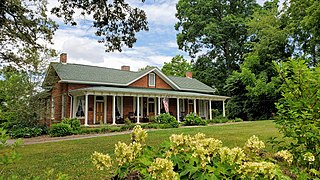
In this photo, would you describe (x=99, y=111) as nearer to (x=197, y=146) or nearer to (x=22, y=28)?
(x=22, y=28)

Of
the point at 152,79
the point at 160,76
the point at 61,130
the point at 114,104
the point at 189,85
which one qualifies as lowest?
the point at 61,130

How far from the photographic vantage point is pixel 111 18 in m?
9.22

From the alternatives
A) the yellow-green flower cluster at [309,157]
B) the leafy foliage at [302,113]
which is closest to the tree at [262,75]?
the leafy foliage at [302,113]

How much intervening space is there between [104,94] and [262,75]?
16.7 metres

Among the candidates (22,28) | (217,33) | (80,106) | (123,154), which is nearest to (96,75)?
(80,106)

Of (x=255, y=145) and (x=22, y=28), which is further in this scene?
(x=22, y=28)

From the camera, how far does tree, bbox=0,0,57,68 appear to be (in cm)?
990

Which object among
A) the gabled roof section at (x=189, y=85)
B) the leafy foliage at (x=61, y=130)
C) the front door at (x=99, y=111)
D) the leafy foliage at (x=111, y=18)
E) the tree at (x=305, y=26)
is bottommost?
the leafy foliage at (x=61, y=130)

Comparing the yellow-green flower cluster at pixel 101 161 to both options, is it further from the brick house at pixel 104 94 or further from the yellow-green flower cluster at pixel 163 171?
the brick house at pixel 104 94

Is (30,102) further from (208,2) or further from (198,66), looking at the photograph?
(208,2)

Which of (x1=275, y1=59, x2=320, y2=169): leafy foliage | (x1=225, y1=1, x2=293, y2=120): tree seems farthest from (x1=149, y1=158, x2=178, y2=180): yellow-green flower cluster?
(x1=225, y1=1, x2=293, y2=120): tree

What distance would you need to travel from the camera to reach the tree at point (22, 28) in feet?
32.5

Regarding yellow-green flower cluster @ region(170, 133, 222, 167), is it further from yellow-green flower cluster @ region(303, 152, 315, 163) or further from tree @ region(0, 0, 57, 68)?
tree @ region(0, 0, 57, 68)

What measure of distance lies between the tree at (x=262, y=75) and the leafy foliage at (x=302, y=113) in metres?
24.0
